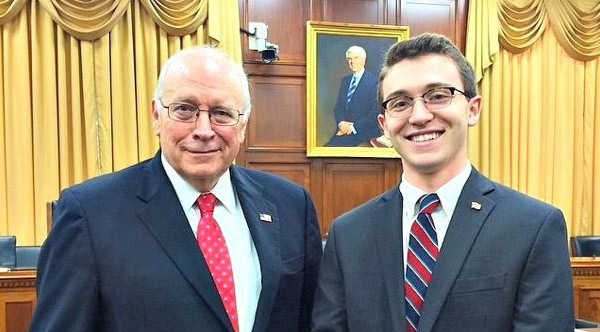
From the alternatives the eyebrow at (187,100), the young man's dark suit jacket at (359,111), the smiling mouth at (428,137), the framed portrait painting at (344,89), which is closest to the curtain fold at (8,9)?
the framed portrait painting at (344,89)

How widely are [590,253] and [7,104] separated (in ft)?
18.6

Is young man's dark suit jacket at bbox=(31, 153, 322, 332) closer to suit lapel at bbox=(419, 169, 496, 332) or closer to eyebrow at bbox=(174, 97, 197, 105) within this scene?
eyebrow at bbox=(174, 97, 197, 105)

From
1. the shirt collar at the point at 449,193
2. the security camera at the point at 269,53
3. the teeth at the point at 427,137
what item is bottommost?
the shirt collar at the point at 449,193

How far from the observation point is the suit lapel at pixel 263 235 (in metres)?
1.61

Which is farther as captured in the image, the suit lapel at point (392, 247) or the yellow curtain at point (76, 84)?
the yellow curtain at point (76, 84)

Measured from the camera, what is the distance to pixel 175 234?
1574mm

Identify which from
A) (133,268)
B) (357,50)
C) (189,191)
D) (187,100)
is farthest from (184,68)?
(357,50)

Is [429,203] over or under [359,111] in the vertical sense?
under

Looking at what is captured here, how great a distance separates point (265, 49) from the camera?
5.77 meters

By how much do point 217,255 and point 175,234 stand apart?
14 cm

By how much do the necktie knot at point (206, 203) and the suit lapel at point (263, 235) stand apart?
0.36 ft

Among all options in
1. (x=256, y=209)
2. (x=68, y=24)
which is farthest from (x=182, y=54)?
(x=68, y=24)

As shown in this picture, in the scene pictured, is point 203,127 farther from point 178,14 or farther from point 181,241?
point 178,14

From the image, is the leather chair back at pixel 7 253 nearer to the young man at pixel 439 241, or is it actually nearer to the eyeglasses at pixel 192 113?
the eyeglasses at pixel 192 113
